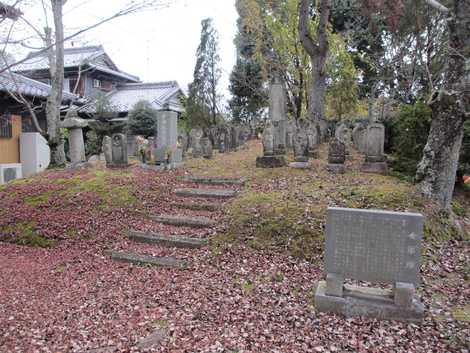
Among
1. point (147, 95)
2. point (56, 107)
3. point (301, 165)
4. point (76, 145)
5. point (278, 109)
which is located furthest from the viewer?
point (147, 95)

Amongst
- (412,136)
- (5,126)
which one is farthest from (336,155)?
(5,126)

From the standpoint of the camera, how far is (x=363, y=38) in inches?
814

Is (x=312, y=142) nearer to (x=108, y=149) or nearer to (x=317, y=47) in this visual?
(x=317, y=47)

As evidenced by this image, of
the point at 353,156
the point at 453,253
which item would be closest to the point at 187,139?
the point at 353,156

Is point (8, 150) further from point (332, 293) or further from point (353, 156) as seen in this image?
point (332, 293)

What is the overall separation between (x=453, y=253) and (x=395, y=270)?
7.99 feet

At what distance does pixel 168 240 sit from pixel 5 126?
443 inches

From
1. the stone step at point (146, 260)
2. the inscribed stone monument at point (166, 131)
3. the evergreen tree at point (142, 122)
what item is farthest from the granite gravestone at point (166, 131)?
the evergreen tree at point (142, 122)

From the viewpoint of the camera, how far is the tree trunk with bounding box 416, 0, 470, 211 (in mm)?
6270

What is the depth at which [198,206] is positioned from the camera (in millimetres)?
7660

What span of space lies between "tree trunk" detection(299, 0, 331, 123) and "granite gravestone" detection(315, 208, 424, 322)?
981 cm

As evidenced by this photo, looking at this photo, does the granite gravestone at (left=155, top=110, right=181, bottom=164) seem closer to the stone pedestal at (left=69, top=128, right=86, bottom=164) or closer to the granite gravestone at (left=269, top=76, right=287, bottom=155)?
the stone pedestal at (left=69, top=128, right=86, bottom=164)

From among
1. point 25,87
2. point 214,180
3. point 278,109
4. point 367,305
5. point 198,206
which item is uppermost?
point 25,87

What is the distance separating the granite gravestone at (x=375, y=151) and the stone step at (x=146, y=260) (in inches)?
223
